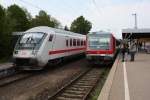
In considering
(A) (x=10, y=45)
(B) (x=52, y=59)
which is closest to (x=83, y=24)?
(A) (x=10, y=45)

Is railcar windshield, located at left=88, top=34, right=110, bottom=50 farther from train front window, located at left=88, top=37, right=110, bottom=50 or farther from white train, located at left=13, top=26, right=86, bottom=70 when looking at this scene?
white train, located at left=13, top=26, right=86, bottom=70

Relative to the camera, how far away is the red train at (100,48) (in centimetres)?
2547

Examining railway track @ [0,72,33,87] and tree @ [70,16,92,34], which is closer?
railway track @ [0,72,33,87]

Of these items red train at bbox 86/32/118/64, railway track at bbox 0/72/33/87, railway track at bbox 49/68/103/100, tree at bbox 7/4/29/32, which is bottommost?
railway track at bbox 49/68/103/100

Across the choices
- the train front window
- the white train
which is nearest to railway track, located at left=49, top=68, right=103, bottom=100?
the white train

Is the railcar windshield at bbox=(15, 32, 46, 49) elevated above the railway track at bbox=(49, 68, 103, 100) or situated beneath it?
elevated above

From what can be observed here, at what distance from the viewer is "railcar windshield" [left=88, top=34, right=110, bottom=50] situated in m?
25.8

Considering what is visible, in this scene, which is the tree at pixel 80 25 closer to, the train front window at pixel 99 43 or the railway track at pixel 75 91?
the train front window at pixel 99 43

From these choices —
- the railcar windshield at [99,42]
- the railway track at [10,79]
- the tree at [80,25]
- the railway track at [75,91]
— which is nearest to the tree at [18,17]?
the railcar windshield at [99,42]

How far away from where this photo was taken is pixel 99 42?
26078 mm

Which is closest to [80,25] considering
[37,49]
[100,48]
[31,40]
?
[100,48]

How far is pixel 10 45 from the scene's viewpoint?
33.8 metres

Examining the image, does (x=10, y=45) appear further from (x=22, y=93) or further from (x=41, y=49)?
(x=22, y=93)

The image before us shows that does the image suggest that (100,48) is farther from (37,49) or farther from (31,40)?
(37,49)
